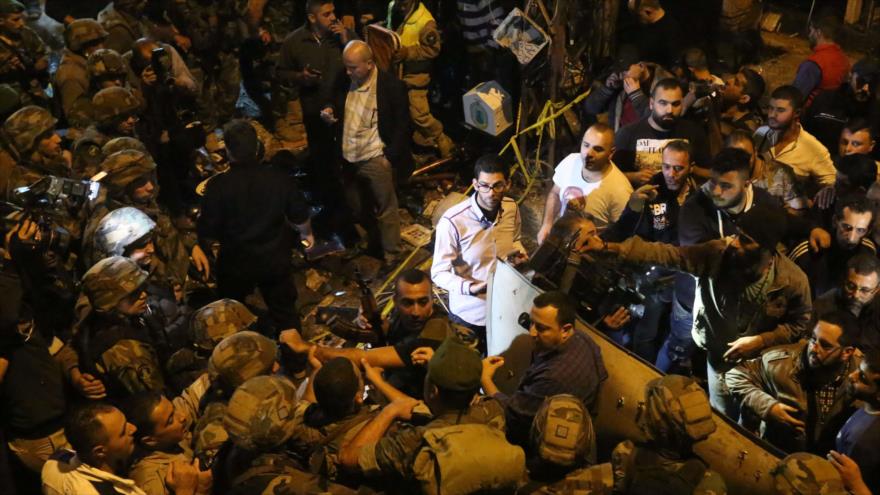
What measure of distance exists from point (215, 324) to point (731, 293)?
2820 mm

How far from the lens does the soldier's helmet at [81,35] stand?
7055mm

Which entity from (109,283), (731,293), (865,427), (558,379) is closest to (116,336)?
(109,283)

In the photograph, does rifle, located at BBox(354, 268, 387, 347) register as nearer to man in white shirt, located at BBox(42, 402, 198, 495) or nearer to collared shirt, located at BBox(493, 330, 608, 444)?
collared shirt, located at BBox(493, 330, 608, 444)

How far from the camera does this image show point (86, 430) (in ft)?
12.0

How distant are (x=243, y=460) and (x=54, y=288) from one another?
6.85 ft

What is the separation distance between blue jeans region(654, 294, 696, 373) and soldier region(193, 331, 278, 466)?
2600 millimetres

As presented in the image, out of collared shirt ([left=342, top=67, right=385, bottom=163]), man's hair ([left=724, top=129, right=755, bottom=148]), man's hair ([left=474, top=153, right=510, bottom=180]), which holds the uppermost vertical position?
man's hair ([left=474, top=153, right=510, bottom=180])

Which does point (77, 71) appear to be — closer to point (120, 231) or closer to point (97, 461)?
point (120, 231)

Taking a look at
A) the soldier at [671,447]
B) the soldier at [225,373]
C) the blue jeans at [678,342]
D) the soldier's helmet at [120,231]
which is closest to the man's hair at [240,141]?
the soldier's helmet at [120,231]

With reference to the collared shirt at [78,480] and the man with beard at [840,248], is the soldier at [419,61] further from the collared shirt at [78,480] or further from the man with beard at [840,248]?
the collared shirt at [78,480]

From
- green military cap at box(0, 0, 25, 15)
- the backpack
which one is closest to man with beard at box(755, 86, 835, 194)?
the backpack

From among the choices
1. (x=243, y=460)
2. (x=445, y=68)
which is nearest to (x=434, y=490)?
(x=243, y=460)

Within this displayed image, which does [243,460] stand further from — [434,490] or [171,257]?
[171,257]

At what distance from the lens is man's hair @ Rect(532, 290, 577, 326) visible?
4.14 m
